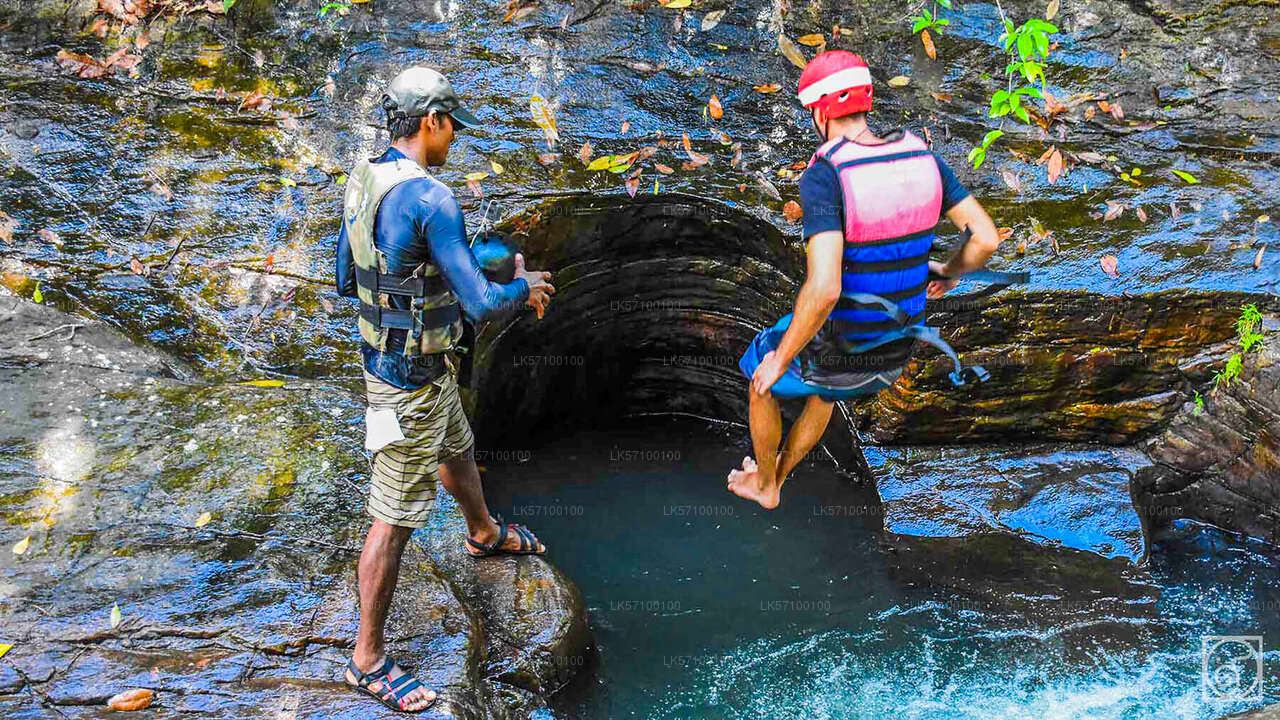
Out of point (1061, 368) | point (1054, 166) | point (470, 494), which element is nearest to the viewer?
point (470, 494)

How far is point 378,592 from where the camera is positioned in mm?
3539

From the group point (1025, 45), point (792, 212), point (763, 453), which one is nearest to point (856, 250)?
point (763, 453)

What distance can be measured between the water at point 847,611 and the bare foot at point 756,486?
3.50 feet

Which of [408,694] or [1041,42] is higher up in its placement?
[1041,42]

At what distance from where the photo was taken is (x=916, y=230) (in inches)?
142

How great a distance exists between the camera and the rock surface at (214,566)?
Result: 3.62 meters

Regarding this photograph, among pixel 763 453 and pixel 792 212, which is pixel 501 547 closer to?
pixel 763 453

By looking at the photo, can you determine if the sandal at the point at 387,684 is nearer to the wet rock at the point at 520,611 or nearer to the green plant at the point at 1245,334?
the wet rock at the point at 520,611

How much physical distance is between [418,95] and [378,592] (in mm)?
1914

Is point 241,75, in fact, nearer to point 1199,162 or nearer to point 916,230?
point 916,230

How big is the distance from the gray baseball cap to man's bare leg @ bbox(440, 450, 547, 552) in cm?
151

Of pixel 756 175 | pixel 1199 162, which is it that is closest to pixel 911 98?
pixel 756 175

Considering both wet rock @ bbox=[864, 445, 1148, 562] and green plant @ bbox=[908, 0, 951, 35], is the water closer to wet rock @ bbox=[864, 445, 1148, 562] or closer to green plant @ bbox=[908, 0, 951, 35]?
wet rock @ bbox=[864, 445, 1148, 562]

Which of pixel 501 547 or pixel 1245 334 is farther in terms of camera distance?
pixel 1245 334
